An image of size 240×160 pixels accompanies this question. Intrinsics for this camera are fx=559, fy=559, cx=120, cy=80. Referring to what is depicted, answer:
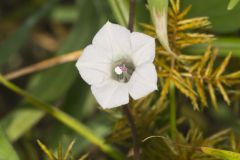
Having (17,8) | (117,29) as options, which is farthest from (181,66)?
(17,8)

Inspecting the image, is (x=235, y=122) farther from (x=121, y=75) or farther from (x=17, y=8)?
(x=17, y=8)

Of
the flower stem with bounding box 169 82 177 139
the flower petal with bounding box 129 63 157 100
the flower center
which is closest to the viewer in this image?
the flower petal with bounding box 129 63 157 100

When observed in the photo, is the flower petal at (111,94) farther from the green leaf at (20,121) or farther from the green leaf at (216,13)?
the green leaf at (20,121)

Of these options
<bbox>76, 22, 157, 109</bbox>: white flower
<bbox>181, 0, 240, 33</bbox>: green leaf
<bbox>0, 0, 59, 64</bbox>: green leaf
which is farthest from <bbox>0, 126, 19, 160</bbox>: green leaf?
<bbox>0, 0, 59, 64</bbox>: green leaf

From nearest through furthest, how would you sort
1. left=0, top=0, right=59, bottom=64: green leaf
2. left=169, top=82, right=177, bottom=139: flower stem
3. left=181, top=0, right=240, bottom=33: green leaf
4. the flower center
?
1. the flower center
2. left=169, top=82, right=177, bottom=139: flower stem
3. left=181, top=0, right=240, bottom=33: green leaf
4. left=0, top=0, right=59, bottom=64: green leaf

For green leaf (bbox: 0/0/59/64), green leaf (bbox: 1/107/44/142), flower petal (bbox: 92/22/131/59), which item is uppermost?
green leaf (bbox: 0/0/59/64)

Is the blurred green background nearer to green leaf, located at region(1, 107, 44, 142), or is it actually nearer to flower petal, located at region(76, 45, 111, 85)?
green leaf, located at region(1, 107, 44, 142)

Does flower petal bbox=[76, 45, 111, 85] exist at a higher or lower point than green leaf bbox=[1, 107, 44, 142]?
higher
